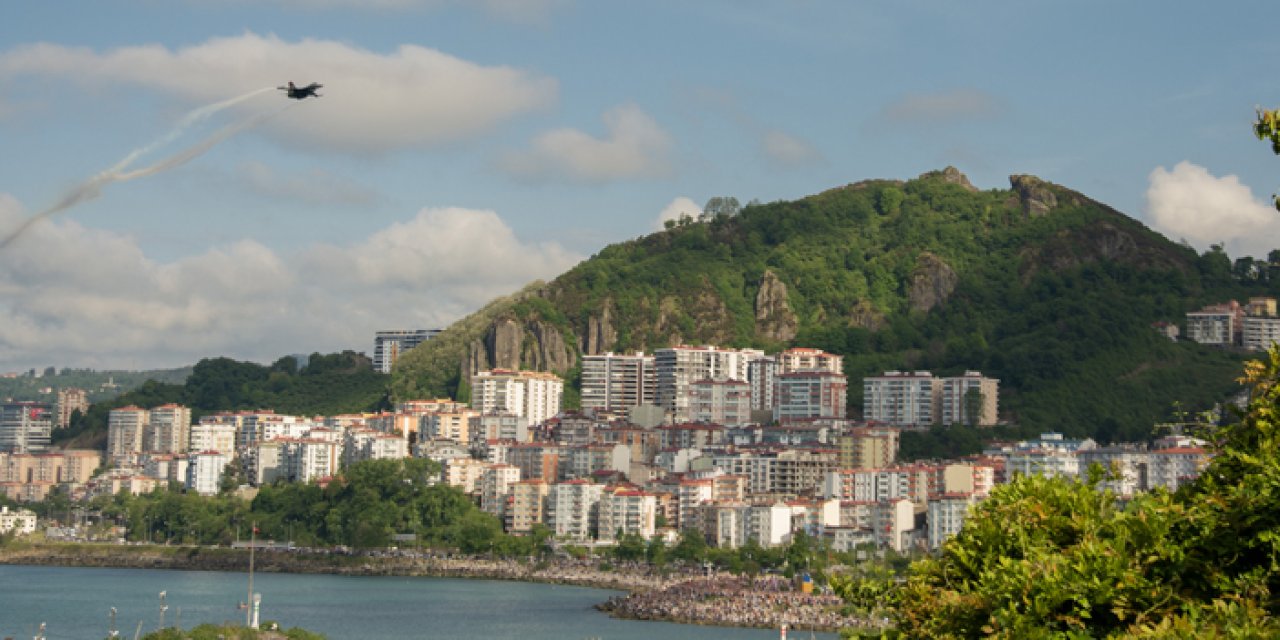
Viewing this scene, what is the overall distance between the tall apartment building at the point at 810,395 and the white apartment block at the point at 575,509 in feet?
42.0

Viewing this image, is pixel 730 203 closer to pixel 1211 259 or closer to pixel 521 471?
pixel 1211 259

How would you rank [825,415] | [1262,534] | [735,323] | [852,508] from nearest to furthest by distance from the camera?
[1262,534] < [852,508] < [825,415] < [735,323]

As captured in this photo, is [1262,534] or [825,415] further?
[825,415]

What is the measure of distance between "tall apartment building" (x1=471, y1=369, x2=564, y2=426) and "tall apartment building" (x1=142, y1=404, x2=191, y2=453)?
19.1 metres

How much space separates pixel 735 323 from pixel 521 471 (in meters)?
20.8

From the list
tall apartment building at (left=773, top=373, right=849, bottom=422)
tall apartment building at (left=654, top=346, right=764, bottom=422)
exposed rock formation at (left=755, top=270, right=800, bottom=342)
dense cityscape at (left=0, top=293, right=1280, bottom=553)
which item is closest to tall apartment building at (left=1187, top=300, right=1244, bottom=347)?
dense cityscape at (left=0, top=293, right=1280, bottom=553)

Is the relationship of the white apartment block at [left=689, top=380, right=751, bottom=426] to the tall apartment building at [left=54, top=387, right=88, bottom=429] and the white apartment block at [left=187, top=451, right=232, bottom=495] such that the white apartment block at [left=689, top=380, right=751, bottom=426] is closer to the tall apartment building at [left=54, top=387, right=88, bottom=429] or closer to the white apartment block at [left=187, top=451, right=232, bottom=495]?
the white apartment block at [left=187, top=451, right=232, bottom=495]

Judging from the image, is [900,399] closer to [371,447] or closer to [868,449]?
[868,449]

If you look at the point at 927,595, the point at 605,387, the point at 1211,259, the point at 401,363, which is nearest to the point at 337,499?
the point at 605,387

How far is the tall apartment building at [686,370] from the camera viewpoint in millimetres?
78875

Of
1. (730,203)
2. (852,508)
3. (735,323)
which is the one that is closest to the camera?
(852,508)

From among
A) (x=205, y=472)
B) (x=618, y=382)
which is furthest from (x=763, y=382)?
(x=205, y=472)

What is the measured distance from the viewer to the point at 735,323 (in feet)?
291

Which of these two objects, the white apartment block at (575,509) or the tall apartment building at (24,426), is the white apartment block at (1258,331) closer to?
the white apartment block at (575,509)
